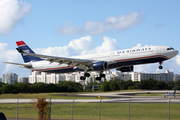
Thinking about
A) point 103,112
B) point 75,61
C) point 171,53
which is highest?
point 171,53

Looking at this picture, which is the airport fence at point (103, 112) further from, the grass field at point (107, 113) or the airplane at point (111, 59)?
the airplane at point (111, 59)

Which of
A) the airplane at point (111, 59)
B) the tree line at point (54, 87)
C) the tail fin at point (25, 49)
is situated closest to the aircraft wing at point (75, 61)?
the airplane at point (111, 59)

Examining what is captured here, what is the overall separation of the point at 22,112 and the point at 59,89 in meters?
67.2

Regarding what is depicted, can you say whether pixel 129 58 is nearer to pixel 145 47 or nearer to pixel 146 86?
pixel 145 47

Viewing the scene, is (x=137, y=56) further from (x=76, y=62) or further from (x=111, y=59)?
(x=76, y=62)

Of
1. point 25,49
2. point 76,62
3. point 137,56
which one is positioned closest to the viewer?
point 137,56

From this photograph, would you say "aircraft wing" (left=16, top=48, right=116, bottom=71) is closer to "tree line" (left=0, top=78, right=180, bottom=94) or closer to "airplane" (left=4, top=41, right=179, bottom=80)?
"airplane" (left=4, top=41, right=179, bottom=80)

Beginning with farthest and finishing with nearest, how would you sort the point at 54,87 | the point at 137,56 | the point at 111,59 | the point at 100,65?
1. the point at 54,87
2. the point at 111,59
3. the point at 100,65
4. the point at 137,56

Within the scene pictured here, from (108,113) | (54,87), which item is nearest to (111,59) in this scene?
(108,113)

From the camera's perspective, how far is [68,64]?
50.7 meters

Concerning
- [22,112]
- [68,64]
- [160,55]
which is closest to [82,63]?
[68,64]

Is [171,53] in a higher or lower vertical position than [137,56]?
higher

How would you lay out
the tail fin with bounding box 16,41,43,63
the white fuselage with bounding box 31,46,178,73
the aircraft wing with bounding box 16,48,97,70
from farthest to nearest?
1. the tail fin with bounding box 16,41,43,63
2. the aircraft wing with bounding box 16,48,97,70
3. the white fuselage with bounding box 31,46,178,73

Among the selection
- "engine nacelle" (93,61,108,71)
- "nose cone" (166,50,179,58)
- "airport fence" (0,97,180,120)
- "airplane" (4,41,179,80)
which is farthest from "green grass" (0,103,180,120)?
"nose cone" (166,50,179,58)
